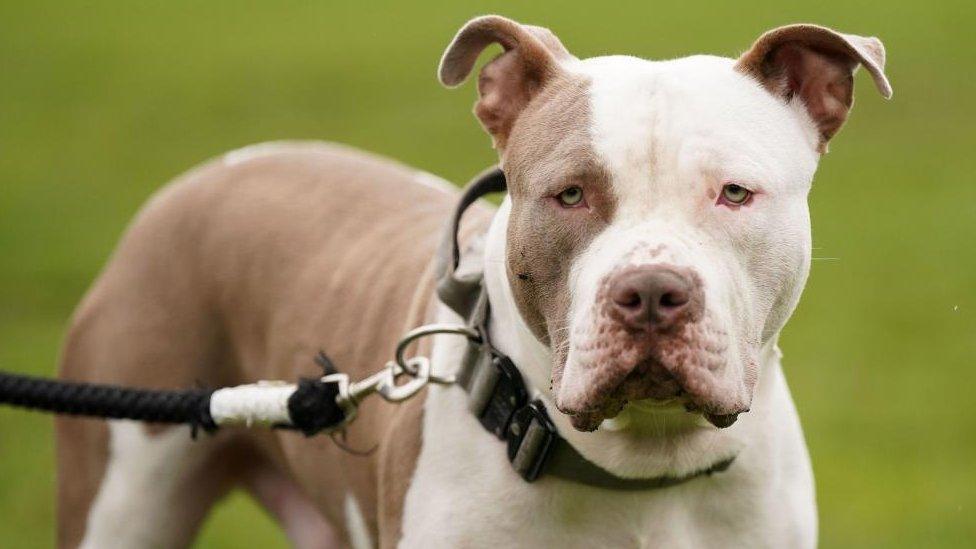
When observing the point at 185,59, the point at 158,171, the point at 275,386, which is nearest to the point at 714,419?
the point at 275,386

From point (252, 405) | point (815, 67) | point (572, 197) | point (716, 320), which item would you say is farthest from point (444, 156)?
point (716, 320)

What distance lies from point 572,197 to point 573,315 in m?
0.26

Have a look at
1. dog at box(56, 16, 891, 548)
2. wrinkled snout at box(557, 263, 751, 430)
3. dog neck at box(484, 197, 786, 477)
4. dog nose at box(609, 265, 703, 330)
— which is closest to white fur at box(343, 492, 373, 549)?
dog at box(56, 16, 891, 548)

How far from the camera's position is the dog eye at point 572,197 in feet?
11.3

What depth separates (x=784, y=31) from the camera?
3.60 metres

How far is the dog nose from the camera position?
315 centimetres

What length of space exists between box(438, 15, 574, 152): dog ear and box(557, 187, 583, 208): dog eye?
0.39m

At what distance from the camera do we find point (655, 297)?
124 inches

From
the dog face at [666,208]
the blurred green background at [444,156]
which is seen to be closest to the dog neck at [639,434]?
the dog face at [666,208]

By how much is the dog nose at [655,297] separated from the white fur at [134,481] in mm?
2178

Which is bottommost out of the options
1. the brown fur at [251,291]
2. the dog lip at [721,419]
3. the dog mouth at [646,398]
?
the brown fur at [251,291]

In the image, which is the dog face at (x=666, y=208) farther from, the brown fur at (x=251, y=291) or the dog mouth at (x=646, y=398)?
the brown fur at (x=251, y=291)

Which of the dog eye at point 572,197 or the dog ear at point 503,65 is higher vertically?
the dog ear at point 503,65

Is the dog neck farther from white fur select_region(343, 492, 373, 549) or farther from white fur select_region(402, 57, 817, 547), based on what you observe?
white fur select_region(343, 492, 373, 549)
